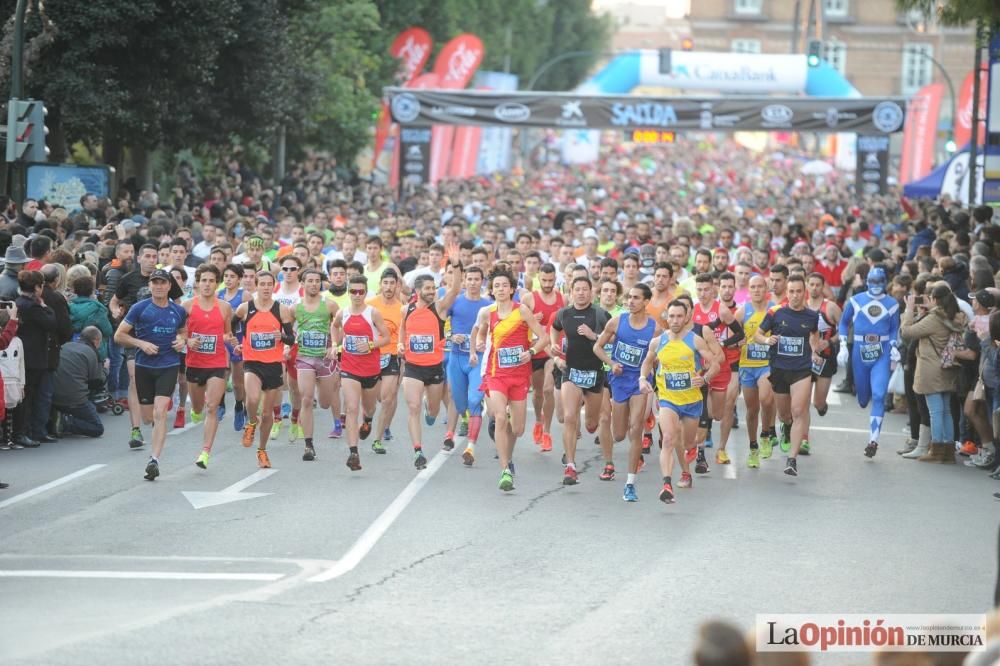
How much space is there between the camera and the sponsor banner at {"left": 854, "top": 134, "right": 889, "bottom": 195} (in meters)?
42.5

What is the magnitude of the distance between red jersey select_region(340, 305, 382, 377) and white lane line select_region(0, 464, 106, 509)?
8.01 ft

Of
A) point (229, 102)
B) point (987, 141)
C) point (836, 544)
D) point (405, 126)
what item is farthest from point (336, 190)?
point (836, 544)

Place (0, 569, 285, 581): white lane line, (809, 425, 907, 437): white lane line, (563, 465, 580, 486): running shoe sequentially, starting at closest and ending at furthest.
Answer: (0, 569, 285, 581): white lane line < (563, 465, 580, 486): running shoe < (809, 425, 907, 437): white lane line

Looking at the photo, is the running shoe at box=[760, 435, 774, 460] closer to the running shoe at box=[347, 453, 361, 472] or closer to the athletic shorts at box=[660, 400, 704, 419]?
the athletic shorts at box=[660, 400, 704, 419]

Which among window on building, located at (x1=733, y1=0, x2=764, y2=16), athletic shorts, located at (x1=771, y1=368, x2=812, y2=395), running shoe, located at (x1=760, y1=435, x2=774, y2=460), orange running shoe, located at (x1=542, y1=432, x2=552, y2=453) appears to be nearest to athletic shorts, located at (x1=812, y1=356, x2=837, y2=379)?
athletic shorts, located at (x1=771, y1=368, x2=812, y2=395)

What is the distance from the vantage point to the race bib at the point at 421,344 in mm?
15562

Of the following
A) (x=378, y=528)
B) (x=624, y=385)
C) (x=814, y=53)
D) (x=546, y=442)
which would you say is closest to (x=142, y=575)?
(x=378, y=528)

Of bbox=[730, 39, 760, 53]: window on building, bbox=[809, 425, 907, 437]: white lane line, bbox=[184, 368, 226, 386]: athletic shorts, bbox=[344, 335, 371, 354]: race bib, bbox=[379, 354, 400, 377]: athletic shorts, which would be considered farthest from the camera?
bbox=[730, 39, 760, 53]: window on building

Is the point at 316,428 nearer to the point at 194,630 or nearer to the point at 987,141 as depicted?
the point at 194,630

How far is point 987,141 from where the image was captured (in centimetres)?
2406

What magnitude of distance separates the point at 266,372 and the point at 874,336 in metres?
6.08

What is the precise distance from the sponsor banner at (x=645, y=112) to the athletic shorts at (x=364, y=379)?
2490 centimetres

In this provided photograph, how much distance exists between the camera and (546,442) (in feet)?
54.9

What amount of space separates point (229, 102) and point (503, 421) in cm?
2099
